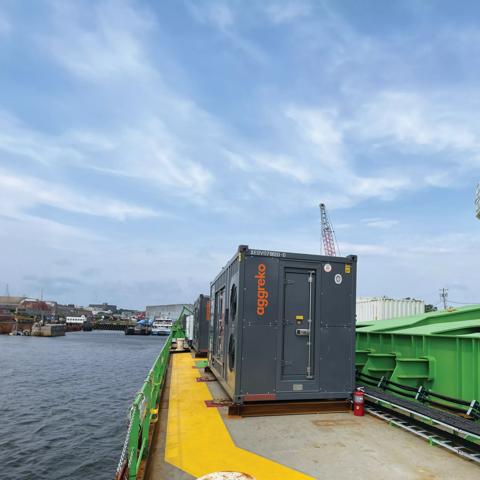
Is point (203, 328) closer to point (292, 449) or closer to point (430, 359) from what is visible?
point (430, 359)

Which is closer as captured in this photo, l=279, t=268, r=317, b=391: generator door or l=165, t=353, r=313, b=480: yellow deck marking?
l=165, t=353, r=313, b=480: yellow deck marking

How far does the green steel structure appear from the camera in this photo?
7.29 meters

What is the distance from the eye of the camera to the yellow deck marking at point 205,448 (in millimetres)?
4979

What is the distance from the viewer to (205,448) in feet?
18.9

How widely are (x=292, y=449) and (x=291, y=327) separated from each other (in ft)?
8.80

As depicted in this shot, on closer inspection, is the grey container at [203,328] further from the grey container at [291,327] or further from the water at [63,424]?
the grey container at [291,327]

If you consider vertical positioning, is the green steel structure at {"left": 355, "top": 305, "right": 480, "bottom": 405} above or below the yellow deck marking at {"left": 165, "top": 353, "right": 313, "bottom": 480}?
above

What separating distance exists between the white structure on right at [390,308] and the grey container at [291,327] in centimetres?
2171

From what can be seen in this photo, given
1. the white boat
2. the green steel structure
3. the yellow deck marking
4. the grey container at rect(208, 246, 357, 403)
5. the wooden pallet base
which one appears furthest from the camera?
the white boat

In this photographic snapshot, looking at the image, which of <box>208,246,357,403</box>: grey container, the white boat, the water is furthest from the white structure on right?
the white boat

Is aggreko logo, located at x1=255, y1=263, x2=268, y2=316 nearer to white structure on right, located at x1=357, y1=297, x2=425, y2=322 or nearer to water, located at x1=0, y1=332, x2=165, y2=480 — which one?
water, located at x1=0, y1=332, x2=165, y2=480

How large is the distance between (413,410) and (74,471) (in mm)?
10208

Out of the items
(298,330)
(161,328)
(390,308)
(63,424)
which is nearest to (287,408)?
(298,330)

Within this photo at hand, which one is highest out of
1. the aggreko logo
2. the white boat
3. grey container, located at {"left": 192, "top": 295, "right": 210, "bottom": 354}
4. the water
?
the aggreko logo
